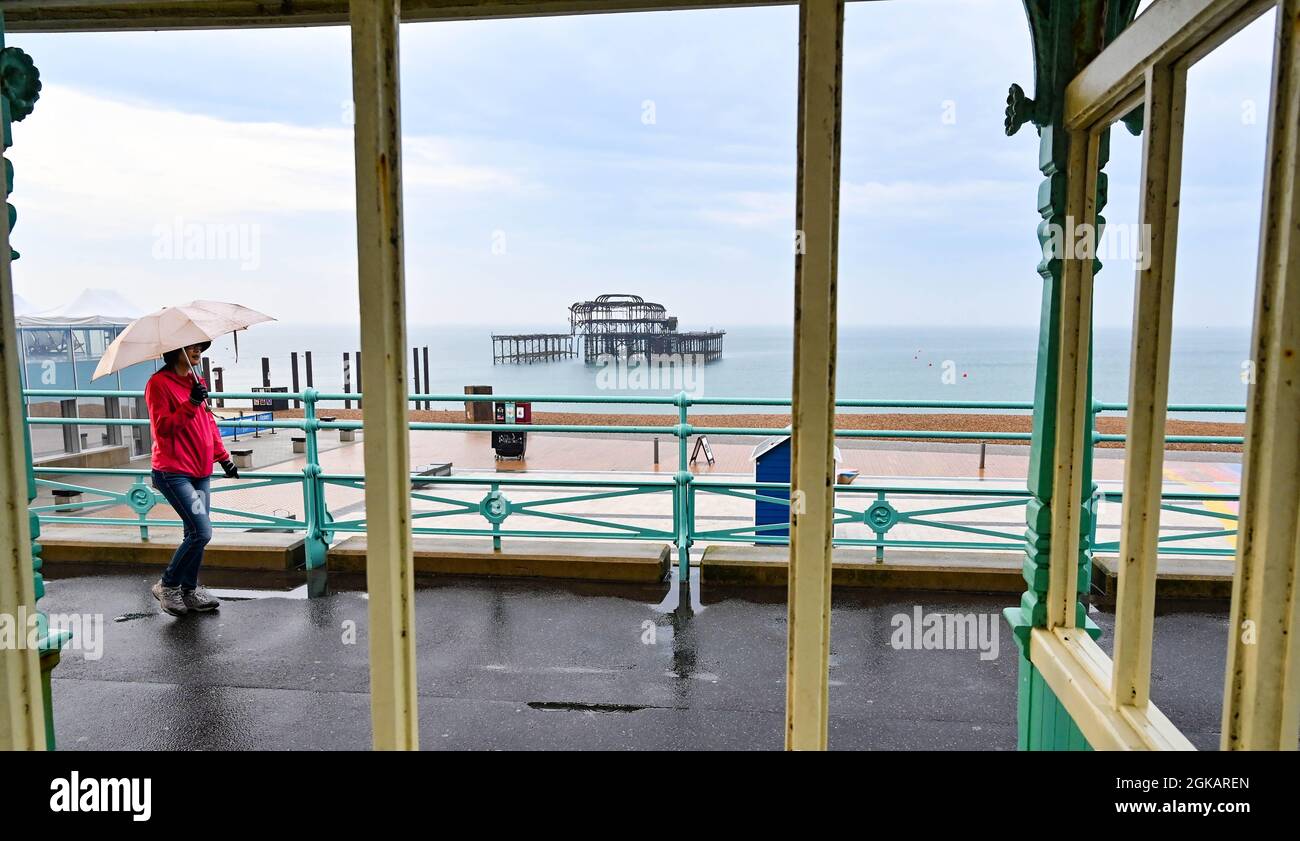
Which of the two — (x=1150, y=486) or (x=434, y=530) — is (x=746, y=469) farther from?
(x=1150, y=486)

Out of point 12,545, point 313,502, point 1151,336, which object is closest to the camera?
point 12,545

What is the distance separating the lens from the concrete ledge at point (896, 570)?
5551 mm

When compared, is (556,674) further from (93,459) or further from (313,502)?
(93,459)

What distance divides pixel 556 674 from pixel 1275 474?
12.0 feet

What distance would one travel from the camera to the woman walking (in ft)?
16.4

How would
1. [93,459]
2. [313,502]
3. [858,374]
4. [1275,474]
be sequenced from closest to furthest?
[1275,474] → [313,502] → [93,459] → [858,374]

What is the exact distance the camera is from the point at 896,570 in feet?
18.6

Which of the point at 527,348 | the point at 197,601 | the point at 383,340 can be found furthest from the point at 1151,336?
the point at 527,348

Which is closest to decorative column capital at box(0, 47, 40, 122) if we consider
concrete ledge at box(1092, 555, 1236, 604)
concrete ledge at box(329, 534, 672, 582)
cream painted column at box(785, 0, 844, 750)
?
cream painted column at box(785, 0, 844, 750)

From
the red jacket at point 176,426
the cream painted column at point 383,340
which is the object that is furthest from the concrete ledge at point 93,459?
the cream painted column at point 383,340

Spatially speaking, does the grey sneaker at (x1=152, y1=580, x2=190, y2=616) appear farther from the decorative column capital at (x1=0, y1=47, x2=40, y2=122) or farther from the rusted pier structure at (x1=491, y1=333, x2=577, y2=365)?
the rusted pier structure at (x1=491, y1=333, x2=577, y2=365)

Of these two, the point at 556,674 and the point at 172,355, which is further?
the point at 172,355

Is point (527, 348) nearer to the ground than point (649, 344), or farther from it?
nearer to the ground
